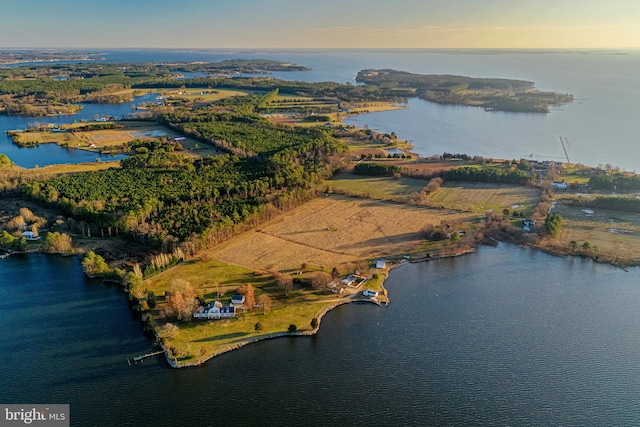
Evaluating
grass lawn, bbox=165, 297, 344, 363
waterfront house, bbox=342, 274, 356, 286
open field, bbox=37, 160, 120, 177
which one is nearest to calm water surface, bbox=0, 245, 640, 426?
grass lawn, bbox=165, 297, 344, 363

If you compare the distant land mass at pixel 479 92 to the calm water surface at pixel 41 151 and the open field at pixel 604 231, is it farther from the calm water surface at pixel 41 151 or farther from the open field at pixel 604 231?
the calm water surface at pixel 41 151

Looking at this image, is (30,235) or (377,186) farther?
(377,186)

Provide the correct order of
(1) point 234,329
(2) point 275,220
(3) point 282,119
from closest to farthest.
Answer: (1) point 234,329
(2) point 275,220
(3) point 282,119

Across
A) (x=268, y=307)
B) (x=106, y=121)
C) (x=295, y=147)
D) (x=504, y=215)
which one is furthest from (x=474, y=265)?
(x=106, y=121)

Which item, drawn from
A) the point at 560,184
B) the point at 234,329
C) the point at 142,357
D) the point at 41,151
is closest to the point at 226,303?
the point at 234,329

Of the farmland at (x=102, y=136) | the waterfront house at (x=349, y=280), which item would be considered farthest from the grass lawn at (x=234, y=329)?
the farmland at (x=102, y=136)

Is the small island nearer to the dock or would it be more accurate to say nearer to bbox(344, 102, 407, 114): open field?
the dock

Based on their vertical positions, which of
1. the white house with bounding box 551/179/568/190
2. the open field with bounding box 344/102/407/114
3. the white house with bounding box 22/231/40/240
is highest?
the open field with bounding box 344/102/407/114

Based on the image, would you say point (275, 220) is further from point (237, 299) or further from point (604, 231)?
point (604, 231)
